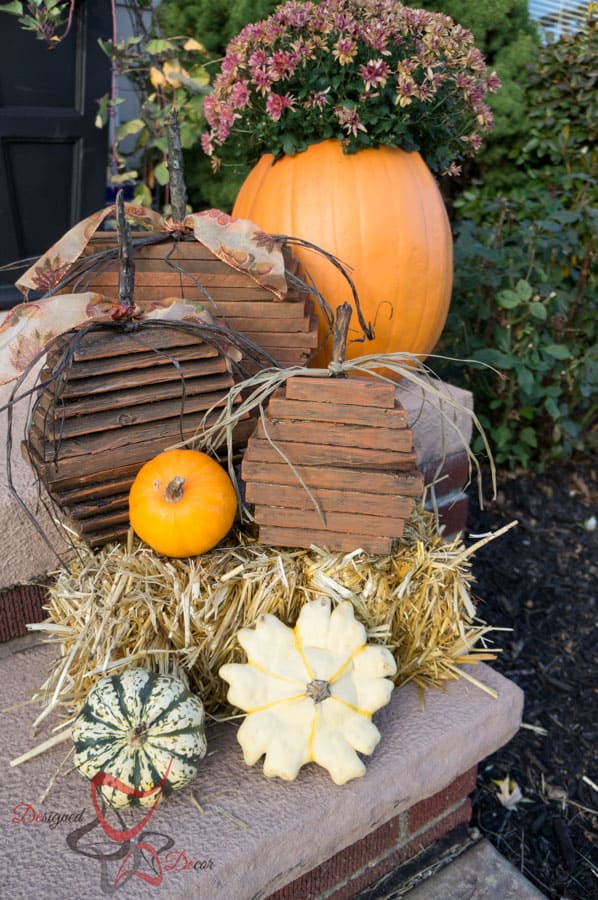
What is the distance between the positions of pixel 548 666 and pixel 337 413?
1.38 m

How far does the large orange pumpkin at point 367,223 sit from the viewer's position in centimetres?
187

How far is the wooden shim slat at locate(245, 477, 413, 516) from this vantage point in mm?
1322

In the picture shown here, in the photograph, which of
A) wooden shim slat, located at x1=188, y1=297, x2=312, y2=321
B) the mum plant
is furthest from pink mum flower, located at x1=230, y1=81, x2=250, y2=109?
wooden shim slat, located at x1=188, y1=297, x2=312, y2=321

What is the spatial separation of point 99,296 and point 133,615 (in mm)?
609

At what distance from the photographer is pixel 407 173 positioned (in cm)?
192

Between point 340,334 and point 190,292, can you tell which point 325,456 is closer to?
point 340,334

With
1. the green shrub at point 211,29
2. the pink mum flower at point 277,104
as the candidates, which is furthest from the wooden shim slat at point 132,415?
the green shrub at point 211,29

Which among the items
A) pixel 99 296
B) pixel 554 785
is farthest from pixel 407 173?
pixel 554 785

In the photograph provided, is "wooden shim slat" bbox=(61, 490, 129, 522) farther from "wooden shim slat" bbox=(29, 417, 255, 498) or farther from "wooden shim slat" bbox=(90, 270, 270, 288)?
"wooden shim slat" bbox=(90, 270, 270, 288)

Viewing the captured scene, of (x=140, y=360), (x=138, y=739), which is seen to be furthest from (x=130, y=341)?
(x=138, y=739)

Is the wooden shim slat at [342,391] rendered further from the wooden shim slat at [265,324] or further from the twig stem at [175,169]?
the twig stem at [175,169]

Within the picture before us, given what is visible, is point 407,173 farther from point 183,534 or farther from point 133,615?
point 133,615

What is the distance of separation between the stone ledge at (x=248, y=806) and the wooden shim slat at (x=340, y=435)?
527mm

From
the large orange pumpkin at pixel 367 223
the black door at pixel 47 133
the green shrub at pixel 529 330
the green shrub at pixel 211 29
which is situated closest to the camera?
the large orange pumpkin at pixel 367 223
